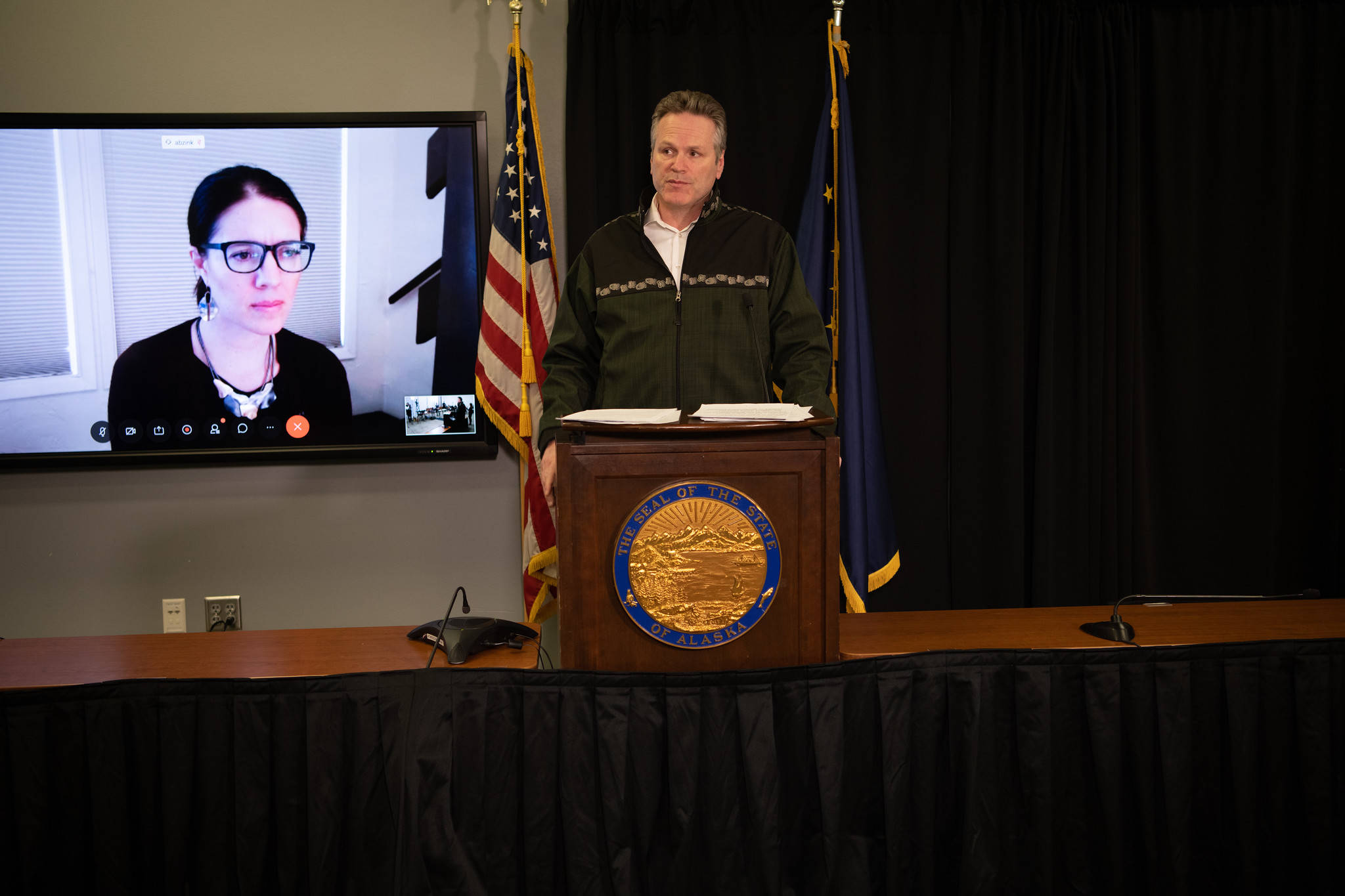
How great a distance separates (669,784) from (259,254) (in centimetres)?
199

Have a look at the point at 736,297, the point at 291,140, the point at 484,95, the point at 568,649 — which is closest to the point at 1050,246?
the point at 736,297

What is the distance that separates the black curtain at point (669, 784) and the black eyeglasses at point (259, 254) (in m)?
1.49

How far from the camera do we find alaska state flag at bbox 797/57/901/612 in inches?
91.2

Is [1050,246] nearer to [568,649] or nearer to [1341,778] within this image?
[1341,778]

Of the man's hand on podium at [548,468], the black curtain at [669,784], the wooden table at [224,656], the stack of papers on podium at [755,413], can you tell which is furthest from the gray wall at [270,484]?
the stack of papers on podium at [755,413]

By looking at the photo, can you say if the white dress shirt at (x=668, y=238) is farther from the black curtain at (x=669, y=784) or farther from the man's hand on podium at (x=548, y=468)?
the black curtain at (x=669, y=784)

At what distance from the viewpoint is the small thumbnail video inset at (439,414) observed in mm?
2477

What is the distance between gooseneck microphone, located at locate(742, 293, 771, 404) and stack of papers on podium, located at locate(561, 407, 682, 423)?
51 centimetres

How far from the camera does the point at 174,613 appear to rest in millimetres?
2508

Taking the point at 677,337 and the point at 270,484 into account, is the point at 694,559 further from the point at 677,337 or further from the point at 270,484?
the point at 270,484

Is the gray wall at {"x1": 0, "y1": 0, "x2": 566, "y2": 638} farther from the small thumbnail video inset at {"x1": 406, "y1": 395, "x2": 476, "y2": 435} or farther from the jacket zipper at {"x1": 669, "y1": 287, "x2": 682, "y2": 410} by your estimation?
the jacket zipper at {"x1": 669, "y1": 287, "x2": 682, "y2": 410}

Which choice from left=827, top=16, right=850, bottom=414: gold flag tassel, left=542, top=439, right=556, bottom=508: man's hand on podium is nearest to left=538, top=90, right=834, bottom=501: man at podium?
left=542, top=439, right=556, bottom=508: man's hand on podium

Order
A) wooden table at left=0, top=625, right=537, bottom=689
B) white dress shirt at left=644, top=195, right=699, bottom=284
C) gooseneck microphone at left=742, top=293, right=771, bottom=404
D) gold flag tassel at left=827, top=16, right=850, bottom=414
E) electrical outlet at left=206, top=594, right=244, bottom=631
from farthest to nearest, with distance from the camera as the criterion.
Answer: electrical outlet at left=206, top=594, right=244, bottom=631 → gold flag tassel at left=827, top=16, right=850, bottom=414 → white dress shirt at left=644, top=195, right=699, bottom=284 → gooseneck microphone at left=742, top=293, right=771, bottom=404 → wooden table at left=0, top=625, right=537, bottom=689

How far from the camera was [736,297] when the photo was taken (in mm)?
1846
